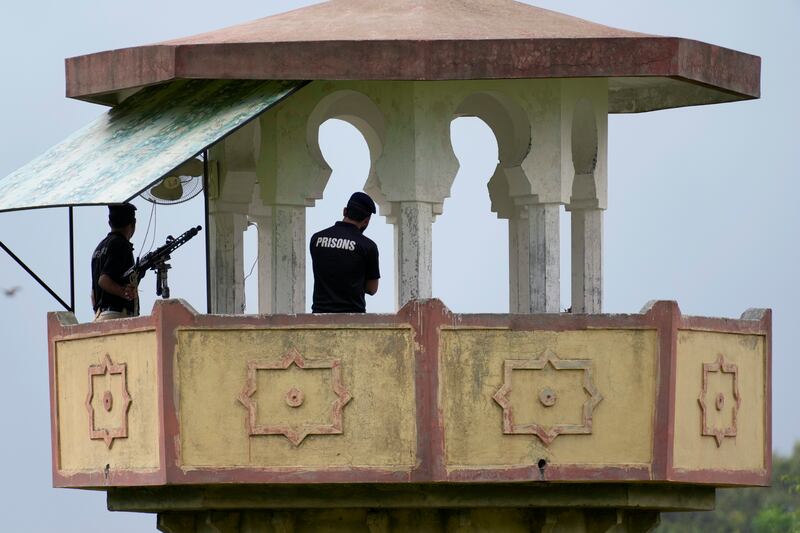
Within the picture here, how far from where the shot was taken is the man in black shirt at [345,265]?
2311 cm

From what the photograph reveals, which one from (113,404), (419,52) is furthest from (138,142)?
(419,52)

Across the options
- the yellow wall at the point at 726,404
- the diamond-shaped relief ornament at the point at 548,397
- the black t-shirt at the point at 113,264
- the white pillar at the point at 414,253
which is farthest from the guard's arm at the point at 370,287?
the yellow wall at the point at 726,404

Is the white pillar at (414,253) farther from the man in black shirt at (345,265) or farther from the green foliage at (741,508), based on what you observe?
the green foliage at (741,508)

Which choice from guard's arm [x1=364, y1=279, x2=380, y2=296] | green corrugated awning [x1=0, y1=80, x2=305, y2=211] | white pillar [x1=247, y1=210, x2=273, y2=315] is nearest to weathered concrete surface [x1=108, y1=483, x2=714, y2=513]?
guard's arm [x1=364, y1=279, x2=380, y2=296]

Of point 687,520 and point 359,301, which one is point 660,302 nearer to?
point 359,301

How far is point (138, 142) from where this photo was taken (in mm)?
23906

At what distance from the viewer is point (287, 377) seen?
22203 millimetres

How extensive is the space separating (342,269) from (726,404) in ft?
12.1

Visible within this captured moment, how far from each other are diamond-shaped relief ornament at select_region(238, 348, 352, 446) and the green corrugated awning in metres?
1.88

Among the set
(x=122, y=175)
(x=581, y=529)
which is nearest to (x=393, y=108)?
(x=122, y=175)

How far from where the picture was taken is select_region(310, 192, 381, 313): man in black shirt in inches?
910

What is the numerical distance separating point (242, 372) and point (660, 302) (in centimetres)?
369

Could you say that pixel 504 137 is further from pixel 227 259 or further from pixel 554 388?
pixel 554 388

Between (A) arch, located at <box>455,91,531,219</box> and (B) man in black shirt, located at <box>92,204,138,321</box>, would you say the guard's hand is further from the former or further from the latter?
(A) arch, located at <box>455,91,531,219</box>
